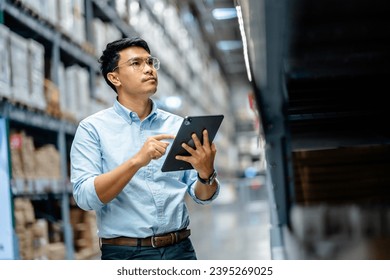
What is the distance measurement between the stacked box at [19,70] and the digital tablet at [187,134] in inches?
52.7

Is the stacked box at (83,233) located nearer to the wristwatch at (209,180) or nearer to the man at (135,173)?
the man at (135,173)

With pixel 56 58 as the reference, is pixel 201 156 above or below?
below

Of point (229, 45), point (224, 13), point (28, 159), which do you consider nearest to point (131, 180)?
point (224, 13)

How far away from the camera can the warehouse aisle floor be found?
2597 millimetres

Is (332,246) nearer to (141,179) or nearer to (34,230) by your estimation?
(34,230)

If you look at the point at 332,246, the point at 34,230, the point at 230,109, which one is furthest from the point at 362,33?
the point at 34,230

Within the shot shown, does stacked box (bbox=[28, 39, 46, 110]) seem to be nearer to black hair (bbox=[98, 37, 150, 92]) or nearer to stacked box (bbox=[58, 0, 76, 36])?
stacked box (bbox=[58, 0, 76, 36])

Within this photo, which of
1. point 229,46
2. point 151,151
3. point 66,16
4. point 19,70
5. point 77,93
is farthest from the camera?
point 77,93

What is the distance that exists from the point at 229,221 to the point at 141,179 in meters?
2.55

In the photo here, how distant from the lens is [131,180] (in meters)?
1.66

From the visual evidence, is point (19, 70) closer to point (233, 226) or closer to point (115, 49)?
point (115, 49)

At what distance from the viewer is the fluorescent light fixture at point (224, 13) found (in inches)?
94.9

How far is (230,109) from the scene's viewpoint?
9.87ft

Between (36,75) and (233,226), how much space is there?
5.39 ft
